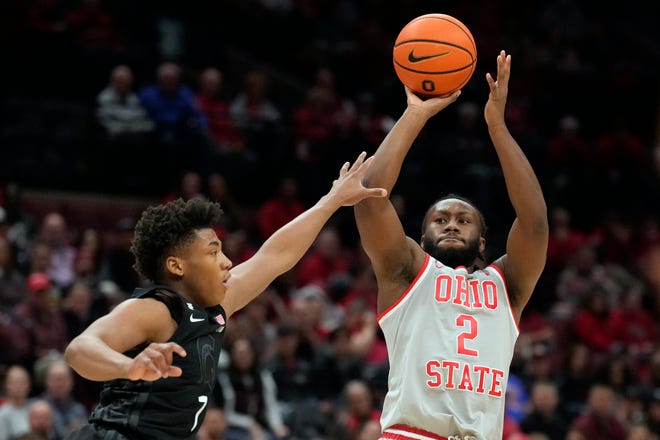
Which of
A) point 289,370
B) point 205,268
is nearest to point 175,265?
point 205,268

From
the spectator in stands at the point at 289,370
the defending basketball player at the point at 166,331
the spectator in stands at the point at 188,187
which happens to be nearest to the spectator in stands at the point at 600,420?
the spectator in stands at the point at 289,370

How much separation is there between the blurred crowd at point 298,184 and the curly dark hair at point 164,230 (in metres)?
A: 5.04

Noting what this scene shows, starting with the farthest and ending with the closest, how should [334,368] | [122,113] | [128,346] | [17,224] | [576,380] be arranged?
[122,113], [576,380], [17,224], [334,368], [128,346]

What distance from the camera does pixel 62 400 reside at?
33.3ft

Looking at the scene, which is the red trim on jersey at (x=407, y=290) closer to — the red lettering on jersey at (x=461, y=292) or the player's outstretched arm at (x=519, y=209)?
the red lettering on jersey at (x=461, y=292)

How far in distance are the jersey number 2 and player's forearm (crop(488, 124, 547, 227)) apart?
62 cm

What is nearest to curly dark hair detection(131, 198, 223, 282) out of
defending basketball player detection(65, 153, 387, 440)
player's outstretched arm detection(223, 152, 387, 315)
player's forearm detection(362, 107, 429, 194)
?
defending basketball player detection(65, 153, 387, 440)

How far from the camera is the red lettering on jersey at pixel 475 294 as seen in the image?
584 centimetres

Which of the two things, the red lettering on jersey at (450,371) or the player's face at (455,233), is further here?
the player's face at (455,233)

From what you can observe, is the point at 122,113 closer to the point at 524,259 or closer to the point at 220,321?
the point at 524,259

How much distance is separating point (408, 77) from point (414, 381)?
1661mm

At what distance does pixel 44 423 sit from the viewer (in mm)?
9711

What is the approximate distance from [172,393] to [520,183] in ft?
7.40

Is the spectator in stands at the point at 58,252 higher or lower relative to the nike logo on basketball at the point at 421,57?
higher
